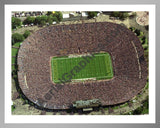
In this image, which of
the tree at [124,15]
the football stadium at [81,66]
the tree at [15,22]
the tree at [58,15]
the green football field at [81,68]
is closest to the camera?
the football stadium at [81,66]

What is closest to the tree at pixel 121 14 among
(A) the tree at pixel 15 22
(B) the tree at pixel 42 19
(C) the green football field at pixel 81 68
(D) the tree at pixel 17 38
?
(C) the green football field at pixel 81 68

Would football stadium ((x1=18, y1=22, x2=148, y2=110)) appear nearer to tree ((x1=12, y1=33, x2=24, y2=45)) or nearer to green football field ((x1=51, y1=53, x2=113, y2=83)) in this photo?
green football field ((x1=51, y1=53, x2=113, y2=83))

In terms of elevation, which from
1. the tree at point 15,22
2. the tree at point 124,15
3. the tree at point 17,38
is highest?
the tree at point 124,15

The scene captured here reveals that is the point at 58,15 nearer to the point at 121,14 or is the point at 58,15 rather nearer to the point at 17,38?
the point at 17,38

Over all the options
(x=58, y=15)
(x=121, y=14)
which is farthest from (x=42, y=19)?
(x=121, y=14)

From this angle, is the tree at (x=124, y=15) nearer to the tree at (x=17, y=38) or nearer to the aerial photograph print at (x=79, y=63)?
the aerial photograph print at (x=79, y=63)

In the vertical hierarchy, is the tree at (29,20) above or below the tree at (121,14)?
below

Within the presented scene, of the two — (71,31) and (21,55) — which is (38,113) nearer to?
(21,55)

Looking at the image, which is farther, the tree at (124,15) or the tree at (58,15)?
the tree at (124,15)
